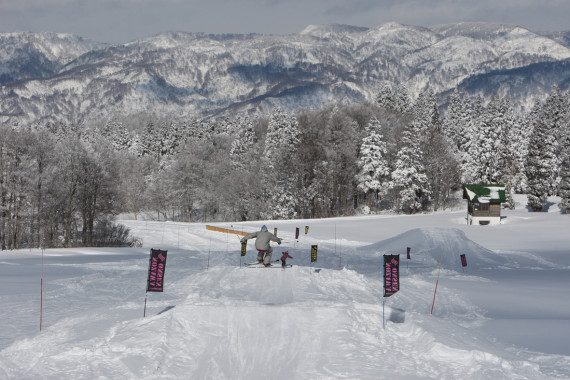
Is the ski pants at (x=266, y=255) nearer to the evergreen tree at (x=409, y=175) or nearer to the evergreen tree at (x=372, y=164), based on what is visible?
the evergreen tree at (x=409, y=175)

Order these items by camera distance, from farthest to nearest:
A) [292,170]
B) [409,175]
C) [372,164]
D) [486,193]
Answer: [292,170] → [372,164] → [409,175] → [486,193]

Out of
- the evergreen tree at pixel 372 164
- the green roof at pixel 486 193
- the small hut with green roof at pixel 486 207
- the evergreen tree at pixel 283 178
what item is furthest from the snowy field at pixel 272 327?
the evergreen tree at pixel 283 178

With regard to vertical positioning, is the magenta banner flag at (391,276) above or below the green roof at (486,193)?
below

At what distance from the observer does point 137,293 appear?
14.1m

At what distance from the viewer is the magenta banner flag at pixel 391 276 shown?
11133 mm

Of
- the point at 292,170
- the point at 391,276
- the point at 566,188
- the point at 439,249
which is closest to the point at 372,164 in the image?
the point at 292,170

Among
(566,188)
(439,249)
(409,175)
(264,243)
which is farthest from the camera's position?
(409,175)

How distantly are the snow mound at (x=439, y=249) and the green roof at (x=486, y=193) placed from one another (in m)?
20.8

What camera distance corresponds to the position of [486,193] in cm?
5109

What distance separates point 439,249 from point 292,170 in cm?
3456

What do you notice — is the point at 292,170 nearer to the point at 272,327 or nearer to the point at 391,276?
the point at 391,276

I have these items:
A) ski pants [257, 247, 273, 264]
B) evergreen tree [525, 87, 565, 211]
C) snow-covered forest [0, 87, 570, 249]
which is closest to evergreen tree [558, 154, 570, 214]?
snow-covered forest [0, 87, 570, 249]

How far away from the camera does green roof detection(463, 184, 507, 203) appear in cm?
5034

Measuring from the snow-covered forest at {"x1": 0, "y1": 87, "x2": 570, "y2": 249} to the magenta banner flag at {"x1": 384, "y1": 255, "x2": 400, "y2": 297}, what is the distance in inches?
1385
